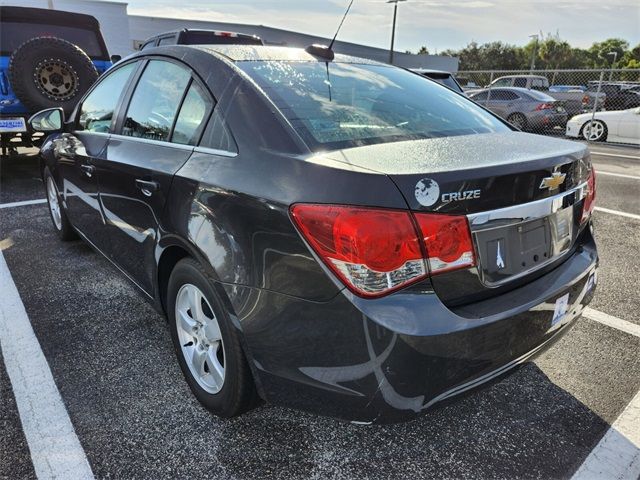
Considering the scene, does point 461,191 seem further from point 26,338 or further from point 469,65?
point 469,65

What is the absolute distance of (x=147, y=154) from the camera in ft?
8.00

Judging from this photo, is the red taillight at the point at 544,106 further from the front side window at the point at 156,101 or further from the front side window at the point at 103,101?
the front side window at the point at 156,101

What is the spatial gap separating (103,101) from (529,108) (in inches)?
504

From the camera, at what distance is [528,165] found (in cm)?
174

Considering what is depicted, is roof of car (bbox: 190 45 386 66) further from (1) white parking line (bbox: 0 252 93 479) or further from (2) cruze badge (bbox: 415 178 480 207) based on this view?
(1) white parking line (bbox: 0 252 93 479)

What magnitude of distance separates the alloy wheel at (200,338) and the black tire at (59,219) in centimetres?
236

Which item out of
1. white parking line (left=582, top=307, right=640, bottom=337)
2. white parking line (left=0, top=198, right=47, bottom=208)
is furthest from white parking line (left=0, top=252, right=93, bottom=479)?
white parking line (left=582, top=307, right=640, bottom=337)

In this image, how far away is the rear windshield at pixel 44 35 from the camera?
676 centimetres

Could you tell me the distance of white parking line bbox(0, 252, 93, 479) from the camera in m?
1.92

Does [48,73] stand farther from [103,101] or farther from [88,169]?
[88,169]

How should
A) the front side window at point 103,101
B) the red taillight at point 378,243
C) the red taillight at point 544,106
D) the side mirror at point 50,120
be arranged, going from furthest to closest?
the red taillight at point 544,106 < the side mirror at point 50,120 < the front side window at point 103,101 < the red taillight at point 378,243

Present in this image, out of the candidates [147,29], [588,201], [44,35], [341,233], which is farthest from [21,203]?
[147,29]

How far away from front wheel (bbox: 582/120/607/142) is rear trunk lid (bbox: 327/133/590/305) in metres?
12.4

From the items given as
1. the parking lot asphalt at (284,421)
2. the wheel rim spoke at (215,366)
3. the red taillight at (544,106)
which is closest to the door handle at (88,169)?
the parking lot asphalt at (284,421)
